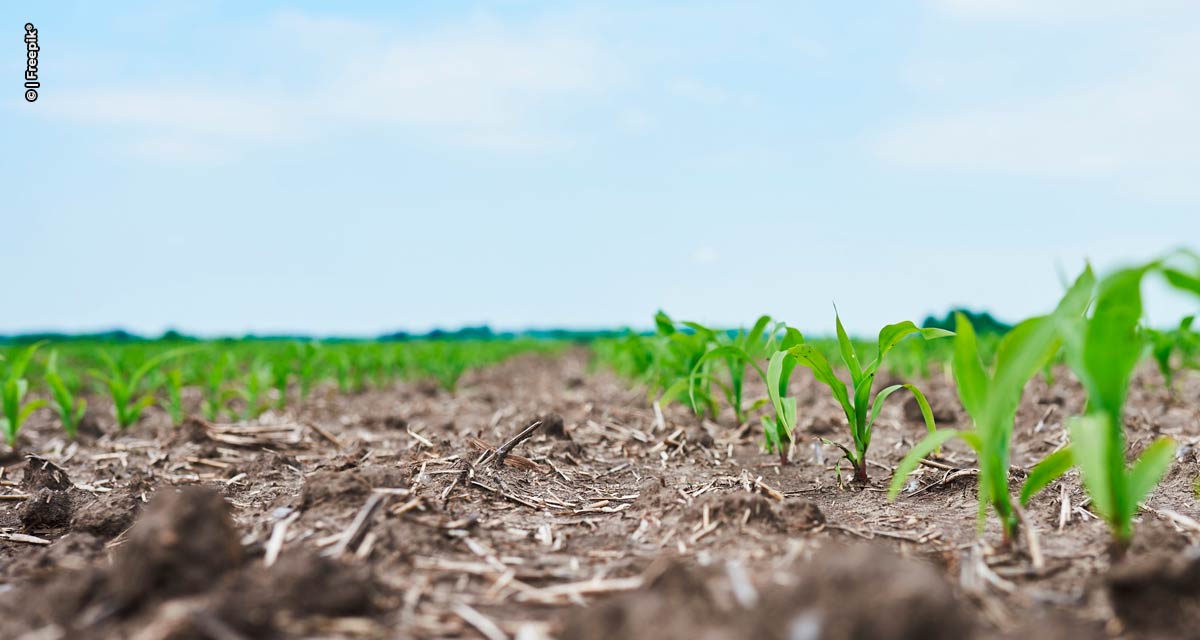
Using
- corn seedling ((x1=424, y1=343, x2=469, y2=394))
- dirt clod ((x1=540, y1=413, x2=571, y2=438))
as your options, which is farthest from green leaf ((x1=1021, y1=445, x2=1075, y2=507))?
corn seedling ((x1=424, y1=343, x2=469, y2=394))

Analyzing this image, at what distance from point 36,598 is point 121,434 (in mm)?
4373

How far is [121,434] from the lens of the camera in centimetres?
559

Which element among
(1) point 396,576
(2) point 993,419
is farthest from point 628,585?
(2) point 993,419

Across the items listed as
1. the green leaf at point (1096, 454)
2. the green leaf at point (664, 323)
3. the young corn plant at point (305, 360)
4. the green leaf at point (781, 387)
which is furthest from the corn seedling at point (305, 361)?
the green leaf at point (1096, 454)

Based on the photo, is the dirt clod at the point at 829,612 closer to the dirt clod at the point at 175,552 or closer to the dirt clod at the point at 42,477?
the dirt clod at the point at 175,552

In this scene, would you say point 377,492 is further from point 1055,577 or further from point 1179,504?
point 1179,504

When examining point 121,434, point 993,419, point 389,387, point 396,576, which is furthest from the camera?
point 389,387

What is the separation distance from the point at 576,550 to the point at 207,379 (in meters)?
6.79

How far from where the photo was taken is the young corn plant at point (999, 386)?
1.66 m

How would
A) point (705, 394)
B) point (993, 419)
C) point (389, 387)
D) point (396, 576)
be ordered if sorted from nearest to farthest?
point (993, 419) → point (396, 576) → point (705, 394) → point (389, 387)

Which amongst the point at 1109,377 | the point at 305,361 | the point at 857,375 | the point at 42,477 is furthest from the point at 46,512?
the point at 305,361

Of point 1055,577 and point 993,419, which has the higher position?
point 993,419

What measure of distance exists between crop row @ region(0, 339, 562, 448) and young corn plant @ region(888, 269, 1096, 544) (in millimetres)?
4442

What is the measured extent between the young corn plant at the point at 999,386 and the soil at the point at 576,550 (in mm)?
215
